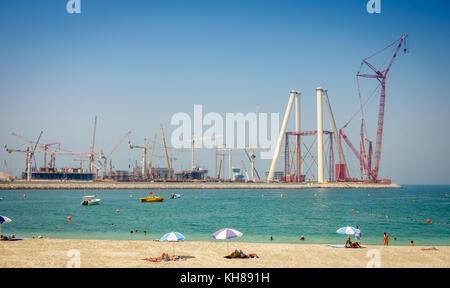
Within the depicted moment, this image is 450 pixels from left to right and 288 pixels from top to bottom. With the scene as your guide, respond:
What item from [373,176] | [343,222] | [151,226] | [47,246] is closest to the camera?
[47,246]

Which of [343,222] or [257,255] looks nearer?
[257,255]

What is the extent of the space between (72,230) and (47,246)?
12378 millimetres

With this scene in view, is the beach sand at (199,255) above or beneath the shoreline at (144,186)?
above

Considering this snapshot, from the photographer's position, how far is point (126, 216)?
49781 mm

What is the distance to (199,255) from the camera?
2245cm

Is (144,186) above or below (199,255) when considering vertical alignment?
below

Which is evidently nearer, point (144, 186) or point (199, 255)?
point (199, 255)

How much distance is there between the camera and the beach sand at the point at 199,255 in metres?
19.3

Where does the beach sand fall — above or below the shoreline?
above

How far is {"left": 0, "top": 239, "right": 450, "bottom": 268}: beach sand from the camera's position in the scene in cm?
1927

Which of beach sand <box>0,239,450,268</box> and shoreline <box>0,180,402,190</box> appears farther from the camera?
shoreline <box>0,180,402,190</box>

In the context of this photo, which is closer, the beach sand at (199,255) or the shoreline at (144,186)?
the beach sand at (199,255)
